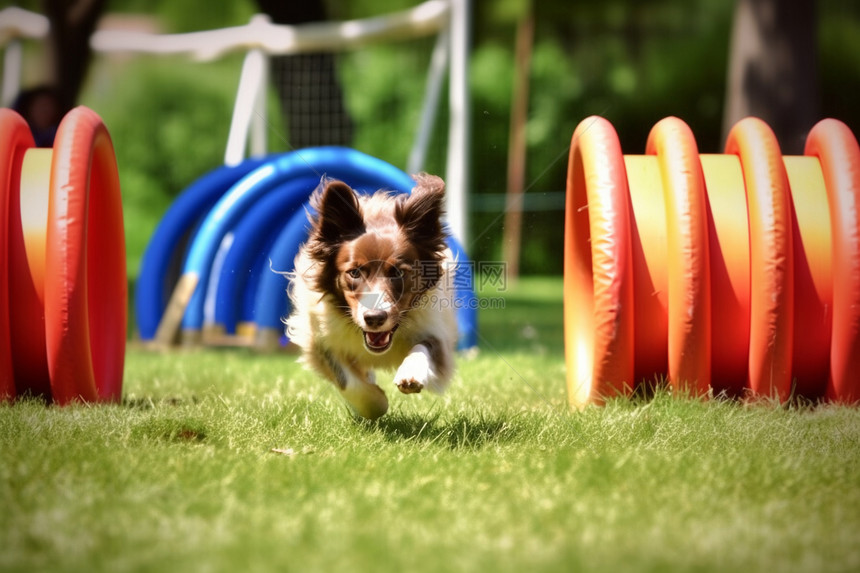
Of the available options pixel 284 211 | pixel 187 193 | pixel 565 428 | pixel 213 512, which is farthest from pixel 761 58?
pixel 213 512

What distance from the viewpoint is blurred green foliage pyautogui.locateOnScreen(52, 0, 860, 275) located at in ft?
60.5

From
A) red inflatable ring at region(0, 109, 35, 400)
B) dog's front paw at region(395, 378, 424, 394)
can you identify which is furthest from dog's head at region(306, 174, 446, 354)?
red inflatable ring at region(0, 109, 35, 400)

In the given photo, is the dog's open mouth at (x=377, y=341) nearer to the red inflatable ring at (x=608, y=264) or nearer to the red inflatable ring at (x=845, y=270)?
the red inflatable ring at (x=608, y=264)

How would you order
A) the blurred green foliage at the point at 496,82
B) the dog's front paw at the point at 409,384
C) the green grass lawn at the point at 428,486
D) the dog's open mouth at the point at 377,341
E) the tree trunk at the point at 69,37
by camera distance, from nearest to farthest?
the green grass lawn at the point at 428,486 < the dog's front paw at the point at 409,384 < the dog's open mouth at the point at 377,341 < the tree trunk at the point at 69,37 < the blurred green foliage at the point at 496,82

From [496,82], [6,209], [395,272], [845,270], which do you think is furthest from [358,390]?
[496,82]

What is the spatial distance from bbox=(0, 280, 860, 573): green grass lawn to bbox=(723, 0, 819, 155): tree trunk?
5200 millimetres

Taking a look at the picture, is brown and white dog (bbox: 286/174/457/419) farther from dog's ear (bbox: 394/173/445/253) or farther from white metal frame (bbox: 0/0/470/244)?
white metal frame (bbox: 0/0/470/244)

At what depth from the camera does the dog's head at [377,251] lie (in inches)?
170

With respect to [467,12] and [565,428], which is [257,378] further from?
[467,12]

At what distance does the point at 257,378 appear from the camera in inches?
243

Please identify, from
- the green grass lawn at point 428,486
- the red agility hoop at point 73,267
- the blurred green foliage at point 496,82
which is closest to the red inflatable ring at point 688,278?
the green grass lawn at point 428,486

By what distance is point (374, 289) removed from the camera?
170 inches

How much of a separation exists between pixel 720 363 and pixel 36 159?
3.88m

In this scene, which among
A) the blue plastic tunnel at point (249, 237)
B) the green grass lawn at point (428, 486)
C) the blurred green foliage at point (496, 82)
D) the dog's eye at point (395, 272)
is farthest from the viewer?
the blurred green foliage at point (496, 82)
